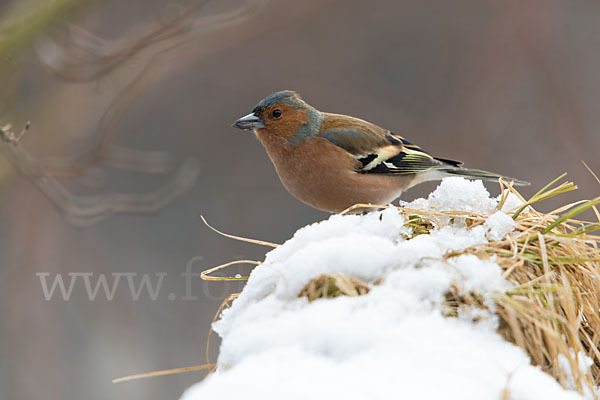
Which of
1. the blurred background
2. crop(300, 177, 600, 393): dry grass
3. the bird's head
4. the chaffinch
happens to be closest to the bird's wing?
the chaffinch

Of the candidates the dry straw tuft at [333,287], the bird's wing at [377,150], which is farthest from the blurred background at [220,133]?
the dry straw tuft at [333,287]

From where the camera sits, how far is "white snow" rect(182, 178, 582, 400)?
1.39 m

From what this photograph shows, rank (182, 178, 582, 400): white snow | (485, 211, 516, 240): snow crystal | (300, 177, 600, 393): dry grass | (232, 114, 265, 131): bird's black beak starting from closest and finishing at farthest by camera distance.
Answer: (182, 178, 582, 400): white snow < (300, 177, 600, 393): dry grass < (485, 211, 516, 240): snow crystal < (232, 114, 265, 131): bird's black beak

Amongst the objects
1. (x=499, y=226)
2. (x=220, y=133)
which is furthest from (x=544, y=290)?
(x=220, y=133)

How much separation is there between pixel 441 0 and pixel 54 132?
5565 millimetres

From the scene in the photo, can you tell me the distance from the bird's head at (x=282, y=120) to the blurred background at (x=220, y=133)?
4.25ft

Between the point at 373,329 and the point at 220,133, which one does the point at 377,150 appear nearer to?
the point at 373,329

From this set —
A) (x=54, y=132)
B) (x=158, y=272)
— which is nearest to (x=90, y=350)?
(x=158, y=272)

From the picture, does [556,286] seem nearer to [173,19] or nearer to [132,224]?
[173,19]

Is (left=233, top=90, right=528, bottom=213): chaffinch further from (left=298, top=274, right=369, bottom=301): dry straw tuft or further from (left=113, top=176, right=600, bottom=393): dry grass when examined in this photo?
(left=298, top=274, right=369, bottom=301): dry straw tuft

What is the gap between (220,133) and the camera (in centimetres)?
833

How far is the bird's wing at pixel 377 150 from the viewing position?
405cm

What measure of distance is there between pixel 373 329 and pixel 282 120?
8.68 ft

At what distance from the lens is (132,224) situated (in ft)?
26.3
